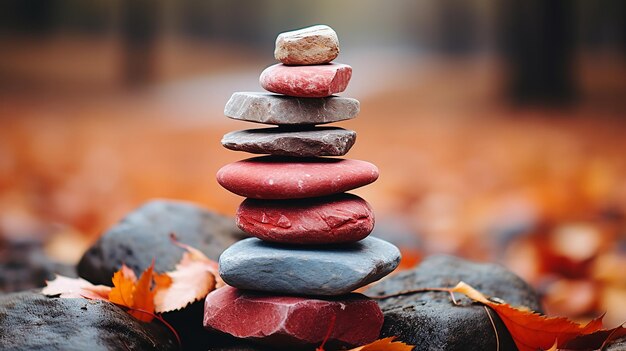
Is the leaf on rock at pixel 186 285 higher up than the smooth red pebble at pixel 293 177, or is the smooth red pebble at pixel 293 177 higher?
the smooth red pebble at pixel 293 177

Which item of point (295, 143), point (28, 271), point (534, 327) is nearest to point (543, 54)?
point (28, 271)

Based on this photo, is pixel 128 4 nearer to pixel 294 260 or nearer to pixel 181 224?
pixel 181 224

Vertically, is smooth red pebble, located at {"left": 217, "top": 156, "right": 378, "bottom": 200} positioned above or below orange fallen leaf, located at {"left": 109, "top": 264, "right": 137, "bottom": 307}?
above

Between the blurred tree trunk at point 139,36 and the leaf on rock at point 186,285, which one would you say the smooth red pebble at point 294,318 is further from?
the blurred tree trunk at point 139,36

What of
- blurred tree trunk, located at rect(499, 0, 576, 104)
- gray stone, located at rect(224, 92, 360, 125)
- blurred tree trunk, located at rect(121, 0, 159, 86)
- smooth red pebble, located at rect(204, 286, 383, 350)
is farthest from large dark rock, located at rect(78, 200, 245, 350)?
blurred tree trunk, located at rect(121, 0, 159, 86)

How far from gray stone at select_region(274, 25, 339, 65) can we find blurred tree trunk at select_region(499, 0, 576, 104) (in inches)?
263

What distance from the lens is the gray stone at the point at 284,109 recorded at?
223 cm

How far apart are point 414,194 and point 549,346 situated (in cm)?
385

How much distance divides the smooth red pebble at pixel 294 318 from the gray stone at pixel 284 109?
54 cm

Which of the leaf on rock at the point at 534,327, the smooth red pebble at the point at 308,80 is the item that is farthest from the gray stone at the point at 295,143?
the leaf on rock at the point at 534,327

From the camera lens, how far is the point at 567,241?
428 centimetres

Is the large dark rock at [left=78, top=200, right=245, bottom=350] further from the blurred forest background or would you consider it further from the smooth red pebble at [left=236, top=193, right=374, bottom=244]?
the blurred forest background

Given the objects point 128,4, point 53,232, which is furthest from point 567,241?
point 128,4

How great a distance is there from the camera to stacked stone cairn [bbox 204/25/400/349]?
2148 mm
